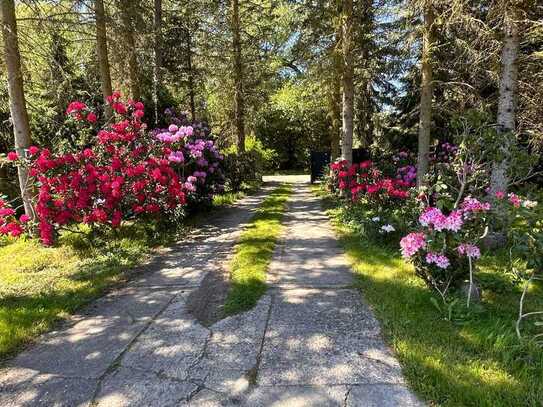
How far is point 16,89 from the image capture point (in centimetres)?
602

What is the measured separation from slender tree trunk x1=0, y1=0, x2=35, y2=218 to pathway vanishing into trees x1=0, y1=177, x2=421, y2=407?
3392 millimetres

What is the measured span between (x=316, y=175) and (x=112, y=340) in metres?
15.7

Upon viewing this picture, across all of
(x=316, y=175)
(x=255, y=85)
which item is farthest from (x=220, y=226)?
(x=316, y=175)

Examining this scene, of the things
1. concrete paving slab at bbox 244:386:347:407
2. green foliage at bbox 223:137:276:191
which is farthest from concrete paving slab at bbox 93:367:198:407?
green foliage at bbox 223:137:276:191

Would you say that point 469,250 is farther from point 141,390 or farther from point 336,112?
point 336,112

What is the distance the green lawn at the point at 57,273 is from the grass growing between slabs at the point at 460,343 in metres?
2.95

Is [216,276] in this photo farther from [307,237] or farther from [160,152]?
[160,152]

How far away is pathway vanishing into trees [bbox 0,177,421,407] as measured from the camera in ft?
7.68

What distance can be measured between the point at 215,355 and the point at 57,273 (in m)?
3.01

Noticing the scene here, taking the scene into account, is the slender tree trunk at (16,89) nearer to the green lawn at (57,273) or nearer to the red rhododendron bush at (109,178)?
the red rhododendron bush at (109,178)

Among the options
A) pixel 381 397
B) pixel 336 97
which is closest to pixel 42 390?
pixel 381 397

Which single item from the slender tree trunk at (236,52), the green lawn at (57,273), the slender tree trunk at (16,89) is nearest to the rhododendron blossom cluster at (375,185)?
the green lawn at (57,273)

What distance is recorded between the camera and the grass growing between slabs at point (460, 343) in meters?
2.24

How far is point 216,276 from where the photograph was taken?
4555mm
